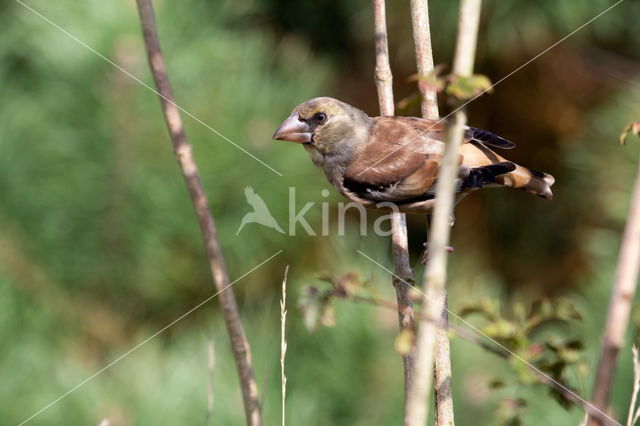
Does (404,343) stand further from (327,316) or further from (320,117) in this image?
(320,117)

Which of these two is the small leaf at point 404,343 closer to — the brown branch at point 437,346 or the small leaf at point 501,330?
the small leaf at point 501,330

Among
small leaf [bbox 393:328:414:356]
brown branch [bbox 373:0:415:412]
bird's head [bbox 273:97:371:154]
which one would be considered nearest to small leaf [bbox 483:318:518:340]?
small leaf [bbox 393:328:414:356]

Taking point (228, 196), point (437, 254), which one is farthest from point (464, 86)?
point (228, 196)

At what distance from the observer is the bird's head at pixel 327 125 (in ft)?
8.79

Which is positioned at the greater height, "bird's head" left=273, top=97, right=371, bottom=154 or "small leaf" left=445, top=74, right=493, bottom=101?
"bird's head" left=273, top=97, right=371, bottom=154

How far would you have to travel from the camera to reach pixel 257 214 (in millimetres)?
3807

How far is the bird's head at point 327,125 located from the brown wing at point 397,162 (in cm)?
8

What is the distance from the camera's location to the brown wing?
2391 mm

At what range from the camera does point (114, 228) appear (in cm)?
352

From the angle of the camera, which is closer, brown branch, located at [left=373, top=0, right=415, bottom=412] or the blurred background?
brown branch, located at [left=373, top=0, right=415, bottom=412]

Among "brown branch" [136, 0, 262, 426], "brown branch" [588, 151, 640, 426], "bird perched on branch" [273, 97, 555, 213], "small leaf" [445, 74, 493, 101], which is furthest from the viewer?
"bird perched on branch" [273, 97, 555, 213]

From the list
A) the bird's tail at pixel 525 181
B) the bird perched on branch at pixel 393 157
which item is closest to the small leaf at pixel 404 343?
the bird perched on branch at pixel 393 157

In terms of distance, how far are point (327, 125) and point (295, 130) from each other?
105 millimetres
